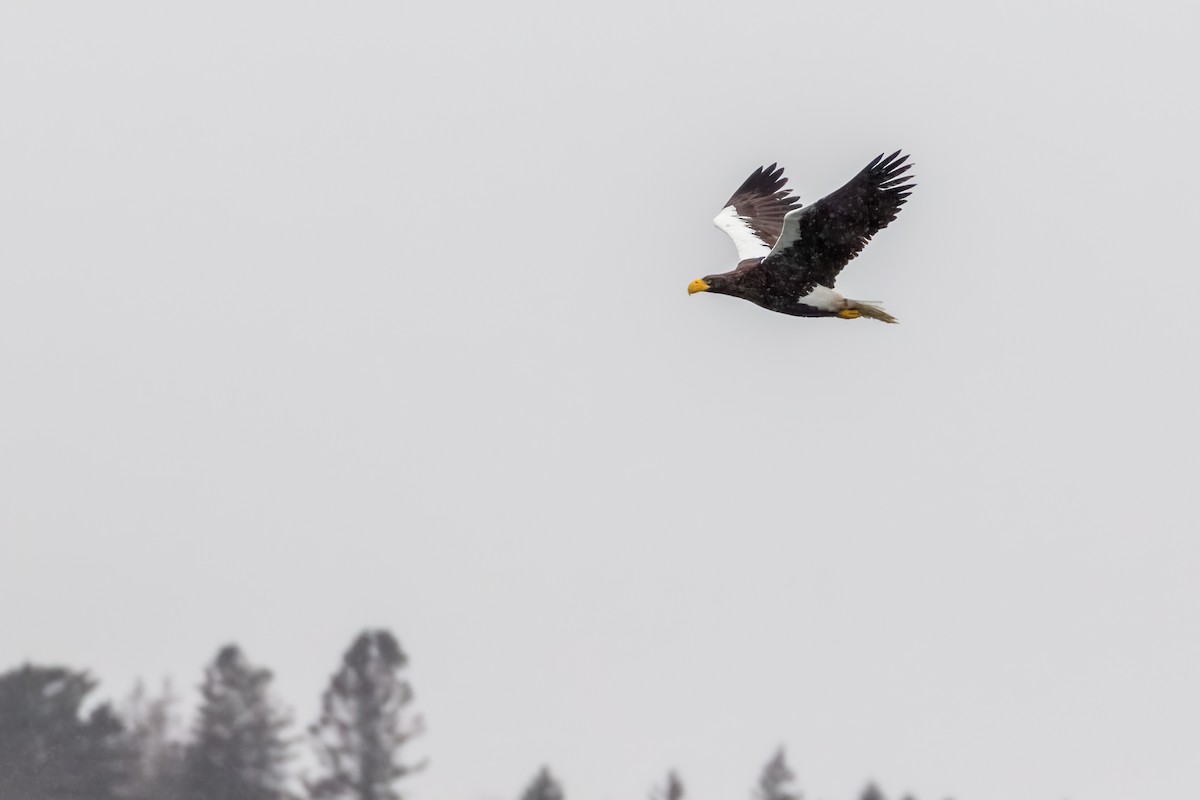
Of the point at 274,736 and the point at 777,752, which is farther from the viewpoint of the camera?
the point at 777,752

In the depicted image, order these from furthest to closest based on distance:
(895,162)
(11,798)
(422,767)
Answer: (422,767), (11,798), (895,162)

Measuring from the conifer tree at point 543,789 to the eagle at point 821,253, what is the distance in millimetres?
19601

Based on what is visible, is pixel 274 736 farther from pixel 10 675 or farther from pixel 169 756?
pixel 10 675

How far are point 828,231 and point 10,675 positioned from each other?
2917 cm

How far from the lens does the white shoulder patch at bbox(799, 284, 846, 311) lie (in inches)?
1047

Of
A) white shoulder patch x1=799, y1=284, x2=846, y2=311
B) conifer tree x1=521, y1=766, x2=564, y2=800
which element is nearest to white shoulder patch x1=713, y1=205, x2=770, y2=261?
white shoulder patch x1=799, y1=284, x2=846, y2=311

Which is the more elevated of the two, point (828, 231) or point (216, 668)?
point (216, 668)

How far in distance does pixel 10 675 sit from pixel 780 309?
27761mm

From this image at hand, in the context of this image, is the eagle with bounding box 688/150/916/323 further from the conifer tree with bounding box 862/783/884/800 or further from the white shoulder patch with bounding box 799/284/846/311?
the conifer tree with bounding box 862/783/884/800

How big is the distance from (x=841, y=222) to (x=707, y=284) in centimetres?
230

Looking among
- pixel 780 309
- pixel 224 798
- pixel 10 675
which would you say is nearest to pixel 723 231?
pixel 780 309

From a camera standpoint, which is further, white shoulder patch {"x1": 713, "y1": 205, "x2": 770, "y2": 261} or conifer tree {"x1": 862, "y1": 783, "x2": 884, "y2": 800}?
conifer tree {"x1": 862, "y1": 783, "x2": 884, "y2": 800}

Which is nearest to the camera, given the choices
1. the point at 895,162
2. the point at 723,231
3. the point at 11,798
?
the point at 895,162

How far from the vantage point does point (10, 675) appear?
50.0 m
